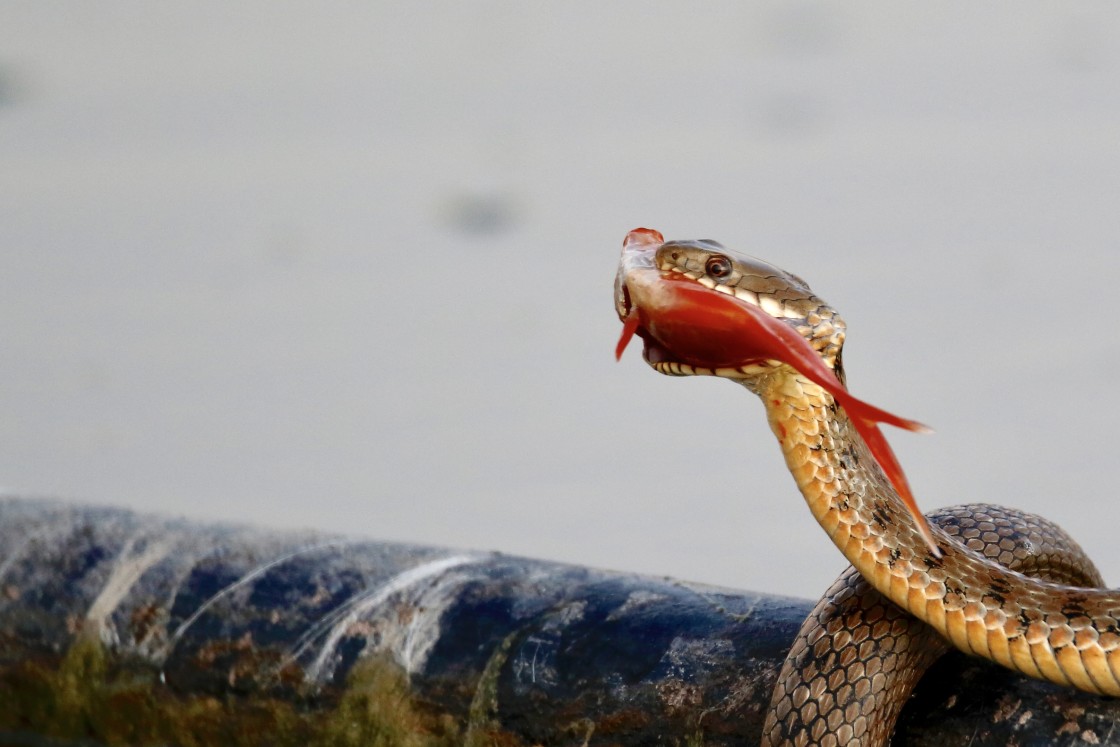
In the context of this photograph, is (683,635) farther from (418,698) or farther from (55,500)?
(55,500)

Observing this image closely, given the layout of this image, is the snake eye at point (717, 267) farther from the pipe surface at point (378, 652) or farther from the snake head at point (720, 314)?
the pipe surface at point (378, 652)

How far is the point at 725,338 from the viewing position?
4.23ft

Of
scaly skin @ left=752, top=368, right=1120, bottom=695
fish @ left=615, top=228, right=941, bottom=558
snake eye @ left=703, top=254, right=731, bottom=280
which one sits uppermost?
snake eye @ left=703, top=254, right=731, bottom=280

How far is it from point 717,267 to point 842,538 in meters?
0.27

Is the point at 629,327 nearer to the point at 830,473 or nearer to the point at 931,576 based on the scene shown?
the point at 830,473

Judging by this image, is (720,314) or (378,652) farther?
(378,652)

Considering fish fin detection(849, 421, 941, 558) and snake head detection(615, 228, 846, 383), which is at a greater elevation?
snake head detection(615, 228, 846, 383)

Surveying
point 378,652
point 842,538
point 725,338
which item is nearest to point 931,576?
point 842,538

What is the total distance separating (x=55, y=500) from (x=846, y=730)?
155 centimetres

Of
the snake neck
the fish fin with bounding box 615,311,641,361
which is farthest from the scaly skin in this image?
the fish fin with bounding box 615,311,641,361

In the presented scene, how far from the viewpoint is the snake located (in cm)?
128

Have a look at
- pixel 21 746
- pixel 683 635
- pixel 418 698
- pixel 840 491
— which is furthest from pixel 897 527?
pixel 21 746

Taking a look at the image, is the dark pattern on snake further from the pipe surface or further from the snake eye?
the snake eye

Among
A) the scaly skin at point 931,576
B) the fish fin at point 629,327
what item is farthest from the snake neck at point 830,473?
the fish fin at point 629,327
